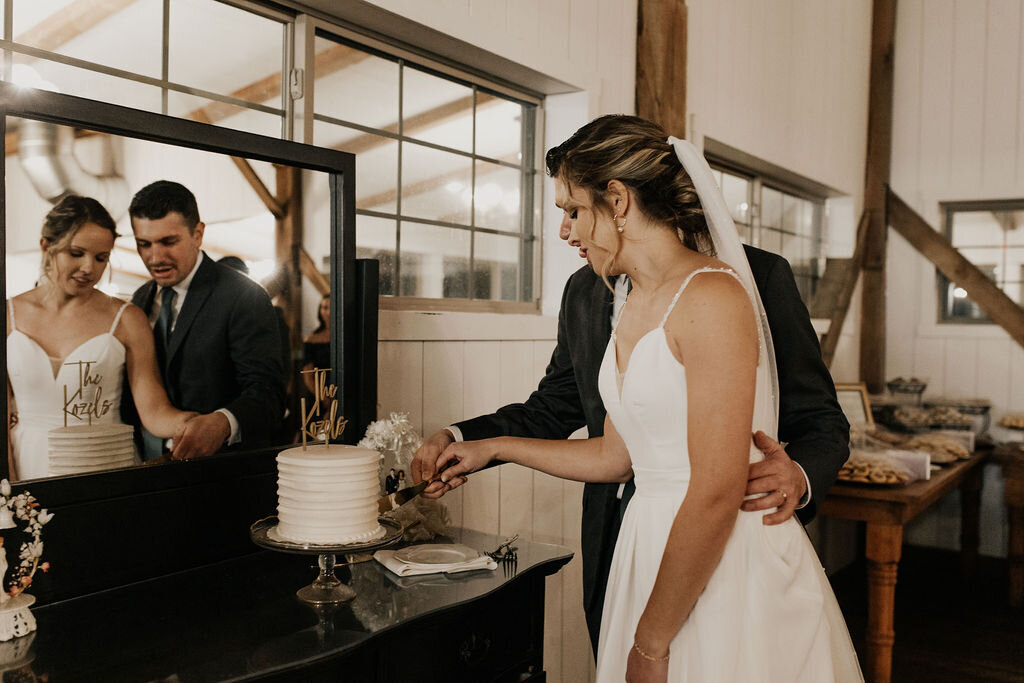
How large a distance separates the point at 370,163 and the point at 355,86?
203 millimetres

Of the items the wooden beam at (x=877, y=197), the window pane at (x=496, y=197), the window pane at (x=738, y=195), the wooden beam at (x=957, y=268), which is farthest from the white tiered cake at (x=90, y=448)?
the wooden beam at (x=957, y=268)

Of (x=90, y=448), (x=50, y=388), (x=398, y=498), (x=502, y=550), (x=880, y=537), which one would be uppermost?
(x=50, y=388)

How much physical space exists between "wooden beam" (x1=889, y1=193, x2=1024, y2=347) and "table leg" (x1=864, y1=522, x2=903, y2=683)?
7.99ft

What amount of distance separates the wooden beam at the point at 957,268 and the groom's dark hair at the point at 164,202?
4.99m

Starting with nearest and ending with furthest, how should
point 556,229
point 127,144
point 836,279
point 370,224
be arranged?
point 127,144
point 370,224
point 556,229
point 836,279

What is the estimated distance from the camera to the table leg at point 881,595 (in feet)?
11.1

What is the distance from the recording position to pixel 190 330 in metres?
1.67

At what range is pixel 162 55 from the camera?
188cm

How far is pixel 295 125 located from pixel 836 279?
3.97 m

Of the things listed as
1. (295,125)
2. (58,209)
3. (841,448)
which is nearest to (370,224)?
(295,125)

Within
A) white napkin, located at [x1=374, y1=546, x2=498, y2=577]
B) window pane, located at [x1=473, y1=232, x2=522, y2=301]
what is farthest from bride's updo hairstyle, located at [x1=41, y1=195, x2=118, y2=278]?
window pane, located at [x1=473, y1=232, x2=522, y2=301]

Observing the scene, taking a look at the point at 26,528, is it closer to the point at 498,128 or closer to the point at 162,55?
the point at 162,55

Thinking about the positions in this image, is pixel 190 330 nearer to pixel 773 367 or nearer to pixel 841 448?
pixel 773 367

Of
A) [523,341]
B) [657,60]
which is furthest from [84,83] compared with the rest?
[657,60]
